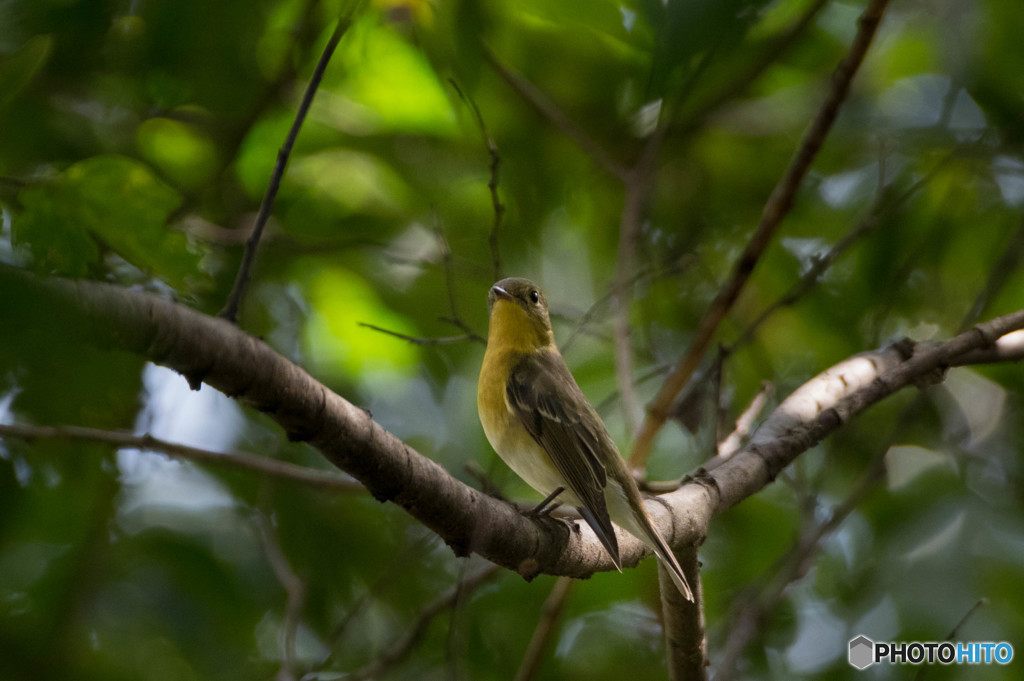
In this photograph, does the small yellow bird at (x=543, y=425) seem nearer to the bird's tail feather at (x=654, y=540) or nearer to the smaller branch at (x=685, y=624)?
the bird's tail feather at (x=654, y=540)

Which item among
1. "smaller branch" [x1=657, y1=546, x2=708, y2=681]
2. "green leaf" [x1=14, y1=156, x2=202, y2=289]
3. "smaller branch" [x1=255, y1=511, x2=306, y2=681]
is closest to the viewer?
"green leaf" [x1=14, y1=156, x2=202, y2=289]

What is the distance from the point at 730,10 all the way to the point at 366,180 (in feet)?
8.49

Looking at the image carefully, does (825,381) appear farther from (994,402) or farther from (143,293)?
(143,293)

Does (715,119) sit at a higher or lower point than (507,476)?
higher

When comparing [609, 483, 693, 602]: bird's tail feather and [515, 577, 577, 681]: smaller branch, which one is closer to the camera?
[609, 483, 693, 602]: bird's tail feather

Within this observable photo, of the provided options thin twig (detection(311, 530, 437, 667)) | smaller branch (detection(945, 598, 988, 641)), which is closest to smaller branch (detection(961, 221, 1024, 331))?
smaller branch (detection(945, 598, 988, 641))

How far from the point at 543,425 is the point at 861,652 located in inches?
72.6

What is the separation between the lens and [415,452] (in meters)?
1.68

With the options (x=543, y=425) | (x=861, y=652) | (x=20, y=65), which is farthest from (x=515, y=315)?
(x=20, y=65)

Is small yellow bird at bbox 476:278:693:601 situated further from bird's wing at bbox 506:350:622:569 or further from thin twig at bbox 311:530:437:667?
thin twig at bbox 311:530:437:667

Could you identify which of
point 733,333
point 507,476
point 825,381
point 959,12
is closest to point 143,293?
point 825,381

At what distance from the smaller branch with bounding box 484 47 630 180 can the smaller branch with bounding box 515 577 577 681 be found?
2.16 metres

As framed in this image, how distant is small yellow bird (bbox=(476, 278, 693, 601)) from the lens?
8.98 feet

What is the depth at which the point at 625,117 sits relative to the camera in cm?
433
